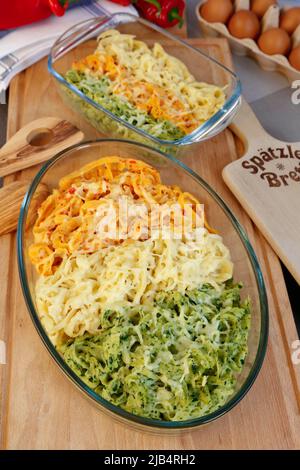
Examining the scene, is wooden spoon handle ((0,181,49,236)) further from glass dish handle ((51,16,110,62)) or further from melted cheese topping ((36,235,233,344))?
glass dish handle ((51,16,110,62))

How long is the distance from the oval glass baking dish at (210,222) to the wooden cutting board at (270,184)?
0.71ft

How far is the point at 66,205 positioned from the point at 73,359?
21.6 inches

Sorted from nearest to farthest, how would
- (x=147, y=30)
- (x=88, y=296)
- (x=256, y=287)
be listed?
(x=88, y=296), (x=256, y=287), (x=147, y=30)

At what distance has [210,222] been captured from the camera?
6.35 feet

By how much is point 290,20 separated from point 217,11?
365mm

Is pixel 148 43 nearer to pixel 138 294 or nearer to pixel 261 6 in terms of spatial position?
pixel 261 6

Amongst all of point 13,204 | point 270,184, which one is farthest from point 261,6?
point 13,204

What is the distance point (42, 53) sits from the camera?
2.45m

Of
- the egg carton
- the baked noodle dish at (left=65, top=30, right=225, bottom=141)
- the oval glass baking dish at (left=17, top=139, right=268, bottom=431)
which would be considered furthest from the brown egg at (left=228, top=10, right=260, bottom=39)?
the oval glass baking dish at (left=17, top=139, right=268, bottom=431)

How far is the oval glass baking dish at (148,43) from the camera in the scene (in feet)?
6.81

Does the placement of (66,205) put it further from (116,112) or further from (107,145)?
(116,112)

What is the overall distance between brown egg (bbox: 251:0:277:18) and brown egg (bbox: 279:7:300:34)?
95 millimetres

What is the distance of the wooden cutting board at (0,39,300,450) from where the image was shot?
154cm
